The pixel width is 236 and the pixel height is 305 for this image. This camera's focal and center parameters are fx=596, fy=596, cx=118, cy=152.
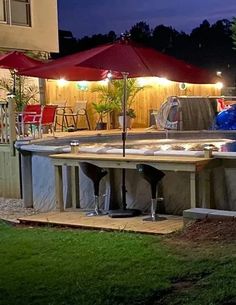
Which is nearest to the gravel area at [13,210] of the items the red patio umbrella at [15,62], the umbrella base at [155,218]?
the umbrella base at [155,218]

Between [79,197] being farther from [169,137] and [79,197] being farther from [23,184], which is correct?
[169,137]

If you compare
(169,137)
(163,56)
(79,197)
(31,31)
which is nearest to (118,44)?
(163,56)

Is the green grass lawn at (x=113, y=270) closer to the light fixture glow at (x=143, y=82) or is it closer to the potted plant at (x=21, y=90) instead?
the potted plant at (x=21, y=90)

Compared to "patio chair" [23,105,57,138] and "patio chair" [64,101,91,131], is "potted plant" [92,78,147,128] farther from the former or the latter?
"patio chair" [23,105,57,138]

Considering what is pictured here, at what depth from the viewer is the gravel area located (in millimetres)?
9297

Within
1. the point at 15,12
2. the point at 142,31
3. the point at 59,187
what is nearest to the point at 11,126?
the point at 59,187

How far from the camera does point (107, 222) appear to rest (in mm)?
7926

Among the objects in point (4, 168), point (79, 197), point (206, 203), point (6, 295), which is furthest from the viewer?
point (4, 168)

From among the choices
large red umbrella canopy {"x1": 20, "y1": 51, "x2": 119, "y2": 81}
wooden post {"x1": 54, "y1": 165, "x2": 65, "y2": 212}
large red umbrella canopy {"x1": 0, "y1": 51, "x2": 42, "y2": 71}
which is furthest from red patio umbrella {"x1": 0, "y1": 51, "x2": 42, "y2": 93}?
→ wooden post {"x1": 54, "y1": 165, "x2": 65, "y2": 212}

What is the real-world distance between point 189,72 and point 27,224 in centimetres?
316

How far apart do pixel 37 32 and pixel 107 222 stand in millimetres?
12640

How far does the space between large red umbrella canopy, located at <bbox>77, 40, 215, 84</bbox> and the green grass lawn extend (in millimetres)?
2287

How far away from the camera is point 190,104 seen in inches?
708

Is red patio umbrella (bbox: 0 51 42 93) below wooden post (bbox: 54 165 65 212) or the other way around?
the other way around
